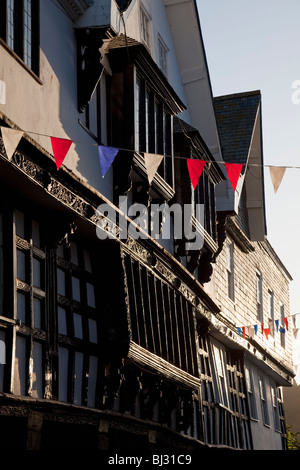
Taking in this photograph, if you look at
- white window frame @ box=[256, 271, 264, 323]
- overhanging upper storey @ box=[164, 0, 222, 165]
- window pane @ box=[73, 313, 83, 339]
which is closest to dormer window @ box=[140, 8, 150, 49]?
overhanging upper storey @ box=[164, 0, 222, 165]

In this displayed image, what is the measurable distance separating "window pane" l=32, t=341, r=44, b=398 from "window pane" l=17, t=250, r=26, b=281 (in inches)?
32.5

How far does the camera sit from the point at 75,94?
12.1m

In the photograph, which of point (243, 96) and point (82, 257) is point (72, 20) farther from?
point (243, 96)

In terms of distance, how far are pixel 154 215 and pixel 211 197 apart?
3.77 metres

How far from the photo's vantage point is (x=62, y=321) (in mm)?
11156

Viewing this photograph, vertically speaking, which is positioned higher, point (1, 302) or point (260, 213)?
point (260, 213)

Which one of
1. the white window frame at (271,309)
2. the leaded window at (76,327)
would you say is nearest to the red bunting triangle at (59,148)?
the leaded window at (76,327)

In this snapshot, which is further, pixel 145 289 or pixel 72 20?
pixel 145 289

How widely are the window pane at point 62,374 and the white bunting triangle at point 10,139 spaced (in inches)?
121

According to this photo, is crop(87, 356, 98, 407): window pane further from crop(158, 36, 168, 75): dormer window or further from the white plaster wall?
crop(158, 36, 168, 75): dormer window

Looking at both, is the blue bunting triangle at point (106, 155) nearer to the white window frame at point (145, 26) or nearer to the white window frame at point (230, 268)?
the white window frame at point (145, 26)

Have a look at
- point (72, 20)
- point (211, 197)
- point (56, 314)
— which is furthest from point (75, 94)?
point (211, 197)

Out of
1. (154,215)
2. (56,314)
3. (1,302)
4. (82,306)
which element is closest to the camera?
(1,302)

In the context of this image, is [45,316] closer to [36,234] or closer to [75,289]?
[36,234]
